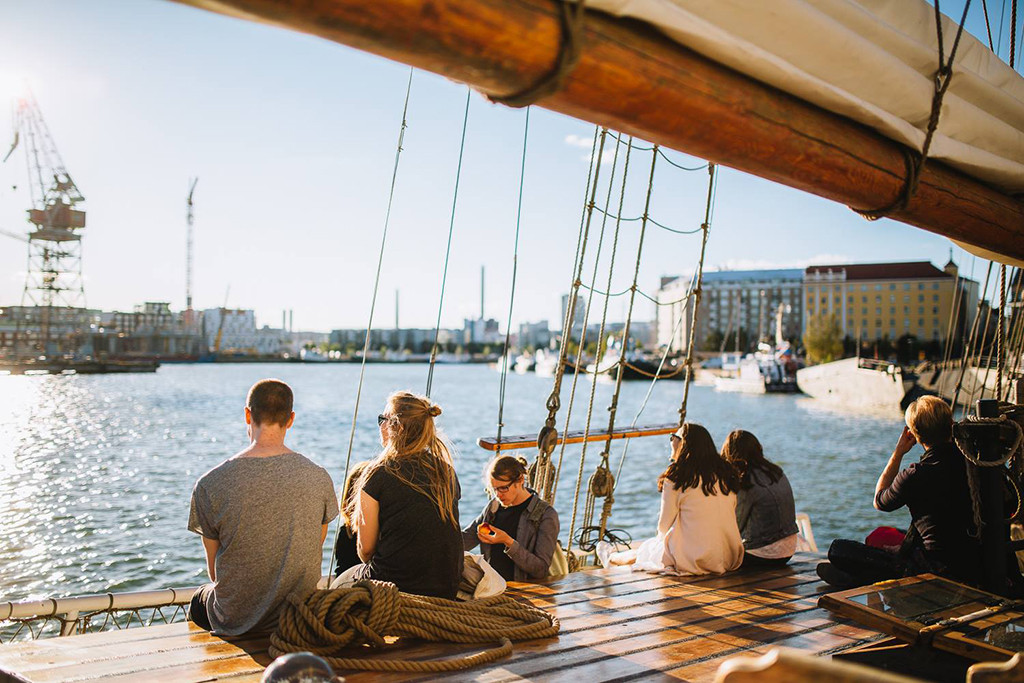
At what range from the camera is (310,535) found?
296 cm

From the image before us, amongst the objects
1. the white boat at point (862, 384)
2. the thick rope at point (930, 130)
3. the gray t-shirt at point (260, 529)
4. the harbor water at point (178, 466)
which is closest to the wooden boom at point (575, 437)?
the gray t-shirt at point (260, 529)

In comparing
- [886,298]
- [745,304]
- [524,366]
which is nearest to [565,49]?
[886,298]

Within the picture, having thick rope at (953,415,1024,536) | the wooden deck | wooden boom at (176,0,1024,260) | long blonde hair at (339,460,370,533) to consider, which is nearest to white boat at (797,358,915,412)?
thick rope at (953,415,1024,536)

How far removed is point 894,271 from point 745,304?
2610 cm

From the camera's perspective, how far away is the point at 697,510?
442cm

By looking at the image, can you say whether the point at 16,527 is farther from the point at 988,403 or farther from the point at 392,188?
the point at 988,403

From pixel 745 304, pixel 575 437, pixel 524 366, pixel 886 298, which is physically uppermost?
pixel 886 298

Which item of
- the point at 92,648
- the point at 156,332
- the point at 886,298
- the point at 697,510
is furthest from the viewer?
the point at 156,332

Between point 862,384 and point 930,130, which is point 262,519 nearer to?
point 930,130

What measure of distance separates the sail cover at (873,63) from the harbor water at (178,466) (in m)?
9.61

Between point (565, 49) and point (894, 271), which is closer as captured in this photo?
point (565, 49)

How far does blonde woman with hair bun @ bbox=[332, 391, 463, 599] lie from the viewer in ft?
10.4

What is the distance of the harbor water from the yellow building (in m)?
57.4

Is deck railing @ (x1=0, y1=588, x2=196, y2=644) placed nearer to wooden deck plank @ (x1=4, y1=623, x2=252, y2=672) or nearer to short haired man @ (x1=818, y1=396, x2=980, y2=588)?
wooden deck plank @ (x1=4, y1=623, x2=252, y2=672)
